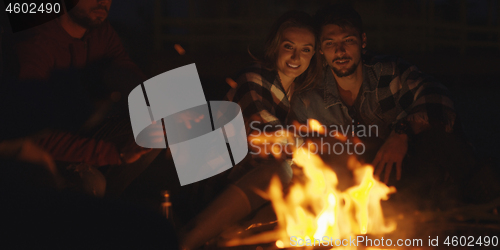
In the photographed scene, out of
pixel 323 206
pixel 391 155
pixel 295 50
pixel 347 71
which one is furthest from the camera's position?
pixel 347 71

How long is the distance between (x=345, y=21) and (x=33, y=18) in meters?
1.72

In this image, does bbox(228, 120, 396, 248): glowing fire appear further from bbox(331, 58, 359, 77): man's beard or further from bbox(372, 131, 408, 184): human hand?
bbox(331, 58, 359, 77): man's beard

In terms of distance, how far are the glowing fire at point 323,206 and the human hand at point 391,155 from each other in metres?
0.05

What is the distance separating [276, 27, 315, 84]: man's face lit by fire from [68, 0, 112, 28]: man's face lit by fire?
3.29ft

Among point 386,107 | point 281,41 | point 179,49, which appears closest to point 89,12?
point 179,49

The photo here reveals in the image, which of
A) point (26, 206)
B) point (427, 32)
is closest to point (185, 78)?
point (26, 206)

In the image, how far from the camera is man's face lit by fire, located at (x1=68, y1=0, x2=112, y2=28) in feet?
6.67

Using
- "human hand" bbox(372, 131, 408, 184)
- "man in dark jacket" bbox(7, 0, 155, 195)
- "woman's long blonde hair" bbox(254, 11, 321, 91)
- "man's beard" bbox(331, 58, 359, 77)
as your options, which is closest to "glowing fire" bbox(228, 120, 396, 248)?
"human hand" bbox(372, 131, 408, 184)

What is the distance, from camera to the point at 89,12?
2.07 metres

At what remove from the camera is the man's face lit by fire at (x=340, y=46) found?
2271 millimetres

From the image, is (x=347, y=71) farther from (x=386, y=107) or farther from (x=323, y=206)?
(x=323, y=206)

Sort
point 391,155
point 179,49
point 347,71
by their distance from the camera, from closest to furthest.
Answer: point 391,155 < point 347,71 < point 179,49

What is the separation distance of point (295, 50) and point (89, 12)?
1146 millimetres

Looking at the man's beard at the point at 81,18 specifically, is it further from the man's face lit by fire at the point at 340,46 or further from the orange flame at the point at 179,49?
the man's face lit by fire at the point at 340,46
